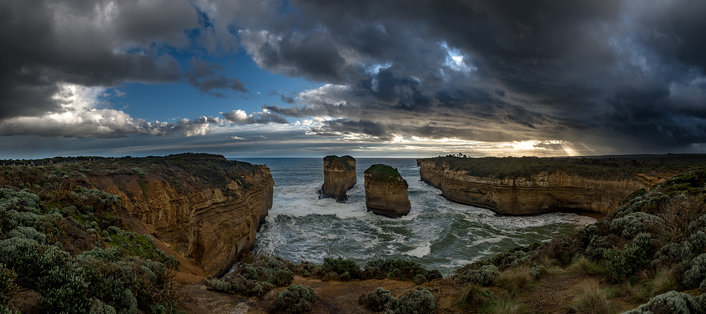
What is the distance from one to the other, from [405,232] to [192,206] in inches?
689

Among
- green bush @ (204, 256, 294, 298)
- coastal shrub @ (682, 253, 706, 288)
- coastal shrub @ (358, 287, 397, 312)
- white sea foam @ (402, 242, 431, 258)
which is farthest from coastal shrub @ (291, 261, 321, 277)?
white sea foam @ (402, 242, 431, 258)

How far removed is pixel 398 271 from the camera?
1020 centimetres

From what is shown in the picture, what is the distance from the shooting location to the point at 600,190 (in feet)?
96.6

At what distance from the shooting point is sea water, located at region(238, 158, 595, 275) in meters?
19.7

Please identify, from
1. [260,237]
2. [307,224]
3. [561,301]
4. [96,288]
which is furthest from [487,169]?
[96,288]

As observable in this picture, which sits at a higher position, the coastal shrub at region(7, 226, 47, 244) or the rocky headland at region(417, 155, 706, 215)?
the coastal shrub at region(7, 226, 47, 244)

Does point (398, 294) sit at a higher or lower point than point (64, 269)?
lower

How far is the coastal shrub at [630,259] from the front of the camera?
5969mm

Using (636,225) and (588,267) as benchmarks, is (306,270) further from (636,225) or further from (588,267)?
(636,225)

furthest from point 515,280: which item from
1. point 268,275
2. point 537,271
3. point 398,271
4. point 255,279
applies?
point 255,279

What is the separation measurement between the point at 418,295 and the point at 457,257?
13.7 metres

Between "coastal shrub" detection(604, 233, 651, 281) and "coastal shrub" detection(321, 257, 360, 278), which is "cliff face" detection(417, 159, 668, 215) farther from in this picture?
"coastal shrub" detection(604, 233, 651, 281)

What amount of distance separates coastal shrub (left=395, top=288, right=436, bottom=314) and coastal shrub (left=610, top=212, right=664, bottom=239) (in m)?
5.64

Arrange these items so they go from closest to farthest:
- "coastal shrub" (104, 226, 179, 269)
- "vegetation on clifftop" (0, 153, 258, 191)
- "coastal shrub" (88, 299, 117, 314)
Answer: "coastal shrub" (88, 299, 117, 314) → "coastal shrub" (104, 226, 179, 269) → "vegetation on clifftop" (0, 153, 258, 191)
